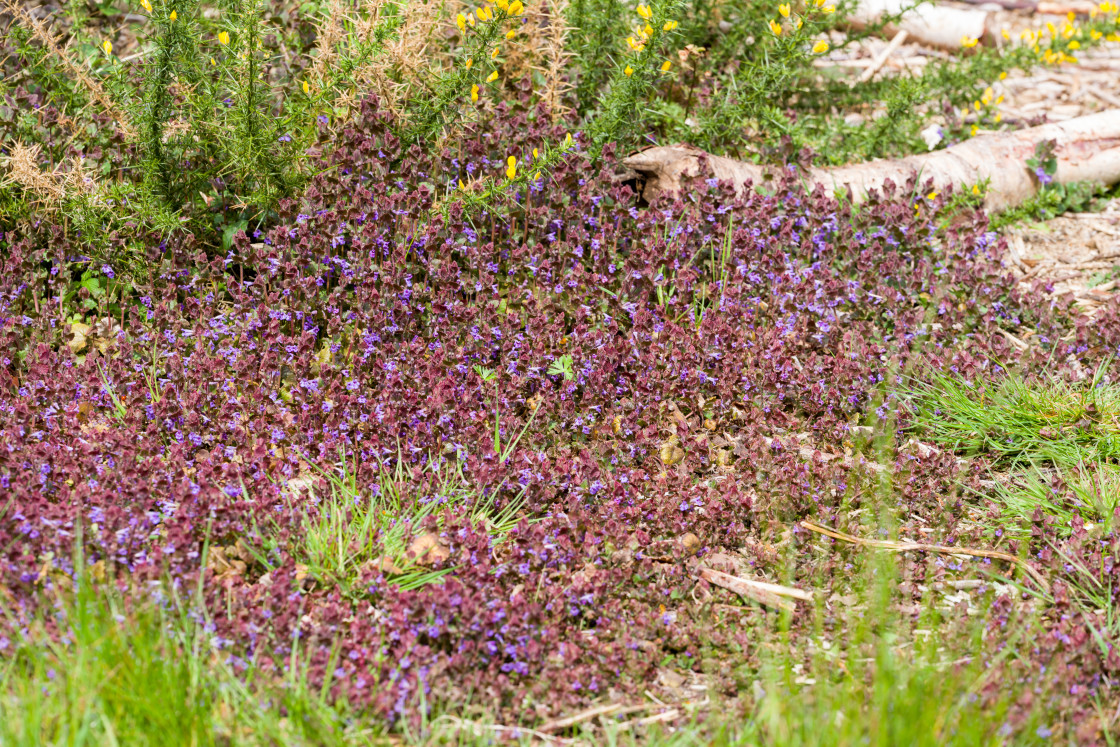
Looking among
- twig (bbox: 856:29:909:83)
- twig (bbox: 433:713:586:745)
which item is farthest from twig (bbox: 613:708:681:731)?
twig (bbox: 856:29:909:83)

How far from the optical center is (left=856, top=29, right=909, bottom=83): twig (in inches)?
319

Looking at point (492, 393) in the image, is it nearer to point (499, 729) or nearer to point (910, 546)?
point (499, 729)

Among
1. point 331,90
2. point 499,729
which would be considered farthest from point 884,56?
point 499,729

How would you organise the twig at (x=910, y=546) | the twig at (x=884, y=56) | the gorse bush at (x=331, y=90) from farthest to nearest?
the twig at (x=884, y=56) < the gorse bush at (x=331, y=90) < the twig at (x=910, y=546)

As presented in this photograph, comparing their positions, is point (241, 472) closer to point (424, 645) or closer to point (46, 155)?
point (424, 645)

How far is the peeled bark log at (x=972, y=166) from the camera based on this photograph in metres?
5.61

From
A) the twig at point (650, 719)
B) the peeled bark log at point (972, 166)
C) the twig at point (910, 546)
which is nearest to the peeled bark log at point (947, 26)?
the peeled bark log at point (972, 166)

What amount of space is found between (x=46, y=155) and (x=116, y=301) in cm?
83

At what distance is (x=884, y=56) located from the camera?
827 cm

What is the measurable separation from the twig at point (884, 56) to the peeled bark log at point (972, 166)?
5.75 ft

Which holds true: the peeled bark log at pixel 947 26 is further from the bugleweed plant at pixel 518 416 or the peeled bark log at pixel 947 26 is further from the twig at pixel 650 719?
the twig at pixel 650 719

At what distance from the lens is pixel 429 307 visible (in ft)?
15.0

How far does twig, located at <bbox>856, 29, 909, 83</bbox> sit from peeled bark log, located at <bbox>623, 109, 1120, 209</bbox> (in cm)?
175

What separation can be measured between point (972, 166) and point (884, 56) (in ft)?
7.83
